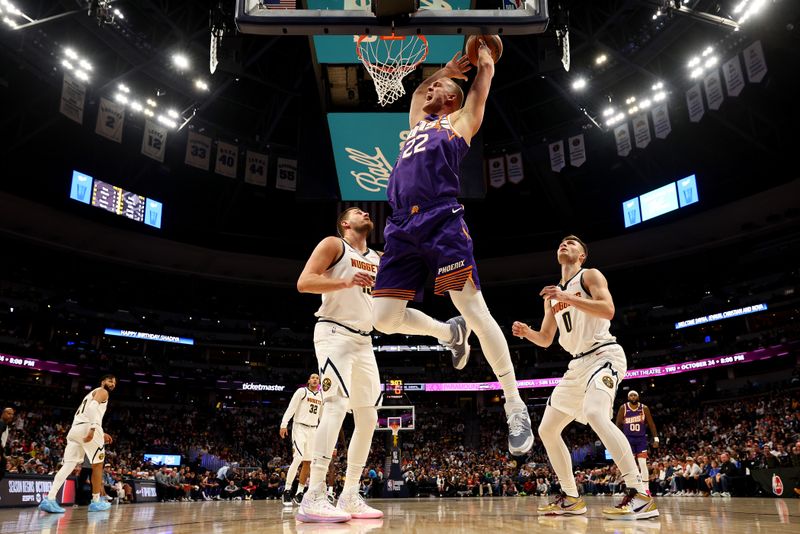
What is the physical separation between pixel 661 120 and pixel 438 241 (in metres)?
21.1

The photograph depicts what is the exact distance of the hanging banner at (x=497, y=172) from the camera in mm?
25219

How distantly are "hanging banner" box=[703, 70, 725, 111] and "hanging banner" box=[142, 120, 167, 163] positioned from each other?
66.4ft

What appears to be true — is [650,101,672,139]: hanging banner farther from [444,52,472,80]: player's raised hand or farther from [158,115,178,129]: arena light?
[444,52,472,80]: player's raised hand

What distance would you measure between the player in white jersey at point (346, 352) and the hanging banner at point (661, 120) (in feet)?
64.7

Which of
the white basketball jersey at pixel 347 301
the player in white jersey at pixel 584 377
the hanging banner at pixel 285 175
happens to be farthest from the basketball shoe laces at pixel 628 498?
the hanging banner at pixel 285 175

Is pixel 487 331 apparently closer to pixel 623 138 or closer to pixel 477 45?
pixel 477 45

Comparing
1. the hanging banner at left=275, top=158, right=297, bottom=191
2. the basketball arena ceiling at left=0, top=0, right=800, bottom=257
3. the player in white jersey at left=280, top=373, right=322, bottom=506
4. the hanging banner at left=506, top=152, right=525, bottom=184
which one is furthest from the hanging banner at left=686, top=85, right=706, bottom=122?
the player in white jersey at left=280, top=373, right=322, bottom=506

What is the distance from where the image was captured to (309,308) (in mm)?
38156

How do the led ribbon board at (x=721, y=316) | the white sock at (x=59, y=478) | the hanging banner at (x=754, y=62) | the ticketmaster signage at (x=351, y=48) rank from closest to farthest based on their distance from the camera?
the white sock at (x=59, y=478) < the ticketmaster signage at (x=351, y=48) < the hanging banner at (x=754, y=62) < the led ribbon board at (x=721, y=316)

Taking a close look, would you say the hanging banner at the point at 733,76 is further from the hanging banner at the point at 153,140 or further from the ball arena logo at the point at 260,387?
the ball arena logo at the point at 260,387

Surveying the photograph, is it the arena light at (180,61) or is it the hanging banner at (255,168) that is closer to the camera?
the arena light at (180,61)

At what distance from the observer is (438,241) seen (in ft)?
11.8

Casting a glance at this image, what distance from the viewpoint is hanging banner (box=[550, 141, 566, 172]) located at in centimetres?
2464

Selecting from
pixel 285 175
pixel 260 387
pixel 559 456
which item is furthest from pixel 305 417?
pixel 260 387
